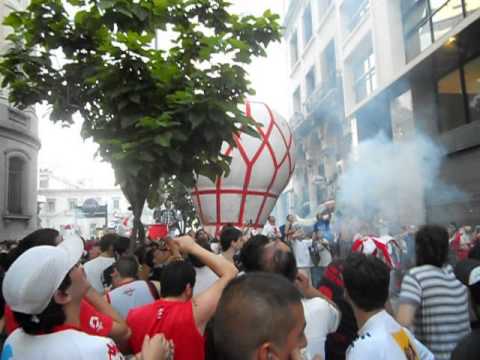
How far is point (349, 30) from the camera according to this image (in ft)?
64.1

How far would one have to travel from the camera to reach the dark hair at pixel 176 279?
111 inches

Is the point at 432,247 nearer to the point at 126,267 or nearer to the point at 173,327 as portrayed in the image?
the point at 173,327

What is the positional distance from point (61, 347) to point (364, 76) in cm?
1817

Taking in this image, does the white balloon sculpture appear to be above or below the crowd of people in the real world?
above

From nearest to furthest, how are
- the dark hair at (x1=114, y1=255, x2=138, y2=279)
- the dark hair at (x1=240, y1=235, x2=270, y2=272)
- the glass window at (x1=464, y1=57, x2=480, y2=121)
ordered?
the dark hair at (x1=240, y1=235, x2=270, y2=272) → the dark hair at (x1=114, y1=255, x2=138, y2=279) → the glass window at (x1=464, y1=57, x2=480, y2=121)

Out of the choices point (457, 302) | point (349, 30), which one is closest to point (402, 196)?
point (349, 30)

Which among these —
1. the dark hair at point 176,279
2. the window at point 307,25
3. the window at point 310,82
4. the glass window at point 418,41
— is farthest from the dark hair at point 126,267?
the window at point 307,25

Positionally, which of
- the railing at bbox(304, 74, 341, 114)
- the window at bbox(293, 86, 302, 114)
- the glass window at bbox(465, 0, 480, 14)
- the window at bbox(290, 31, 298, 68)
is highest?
the window at bbox(290, 31, 298, 68)

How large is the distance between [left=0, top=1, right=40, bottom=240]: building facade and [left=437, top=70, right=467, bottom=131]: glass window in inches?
552

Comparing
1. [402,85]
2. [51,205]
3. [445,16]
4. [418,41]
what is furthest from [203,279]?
[51,205]

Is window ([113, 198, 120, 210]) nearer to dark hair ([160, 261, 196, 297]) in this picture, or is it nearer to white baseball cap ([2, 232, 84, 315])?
dark hair ([160, 261, 196, 297])

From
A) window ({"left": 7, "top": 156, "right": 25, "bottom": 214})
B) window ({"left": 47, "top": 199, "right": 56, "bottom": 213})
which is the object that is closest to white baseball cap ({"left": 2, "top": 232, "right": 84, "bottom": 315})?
window ({"left": 7, "top": 156, "right": 25, "bottom": 214})

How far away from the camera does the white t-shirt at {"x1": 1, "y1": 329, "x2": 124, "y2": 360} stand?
172 centimetres

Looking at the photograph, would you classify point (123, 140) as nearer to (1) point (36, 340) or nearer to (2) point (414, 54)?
(1) point (36, 340)
